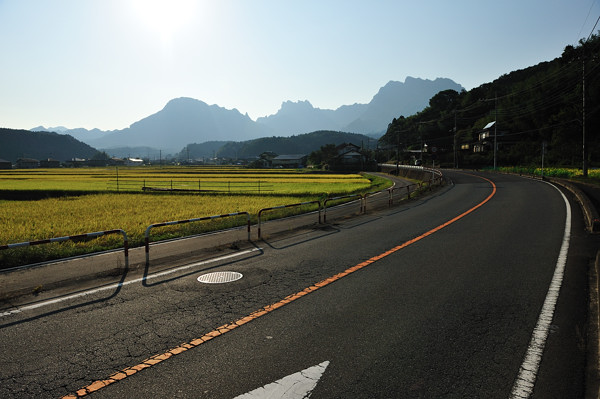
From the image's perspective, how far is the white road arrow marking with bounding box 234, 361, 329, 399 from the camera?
11.1ft

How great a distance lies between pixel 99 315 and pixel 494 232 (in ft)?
36.7

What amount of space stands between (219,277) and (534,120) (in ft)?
256

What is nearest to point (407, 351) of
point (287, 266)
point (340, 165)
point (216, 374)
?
point (216, 374)

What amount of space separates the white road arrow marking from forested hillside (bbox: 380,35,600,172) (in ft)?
99.8

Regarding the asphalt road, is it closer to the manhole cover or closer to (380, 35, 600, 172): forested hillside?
the manhole cover

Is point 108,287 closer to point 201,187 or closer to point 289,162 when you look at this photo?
point 201,187

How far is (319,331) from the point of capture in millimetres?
4762

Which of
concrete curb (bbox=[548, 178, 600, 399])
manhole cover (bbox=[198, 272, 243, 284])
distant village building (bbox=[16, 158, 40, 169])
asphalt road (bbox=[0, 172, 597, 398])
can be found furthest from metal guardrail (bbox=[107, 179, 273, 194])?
distant village building (bbox=[16, 158, 40, 169])

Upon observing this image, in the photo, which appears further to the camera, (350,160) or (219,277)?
(350,160)

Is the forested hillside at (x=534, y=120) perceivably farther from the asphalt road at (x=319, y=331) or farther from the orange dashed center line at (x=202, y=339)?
the orange dashed center line at (x=202, y=339)

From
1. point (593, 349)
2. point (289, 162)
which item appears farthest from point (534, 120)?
point (593, 349)

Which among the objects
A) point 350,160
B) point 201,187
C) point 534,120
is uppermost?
point 534,120

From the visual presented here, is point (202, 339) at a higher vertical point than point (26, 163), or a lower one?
lower

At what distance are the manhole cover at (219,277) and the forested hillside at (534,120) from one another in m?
27.7
